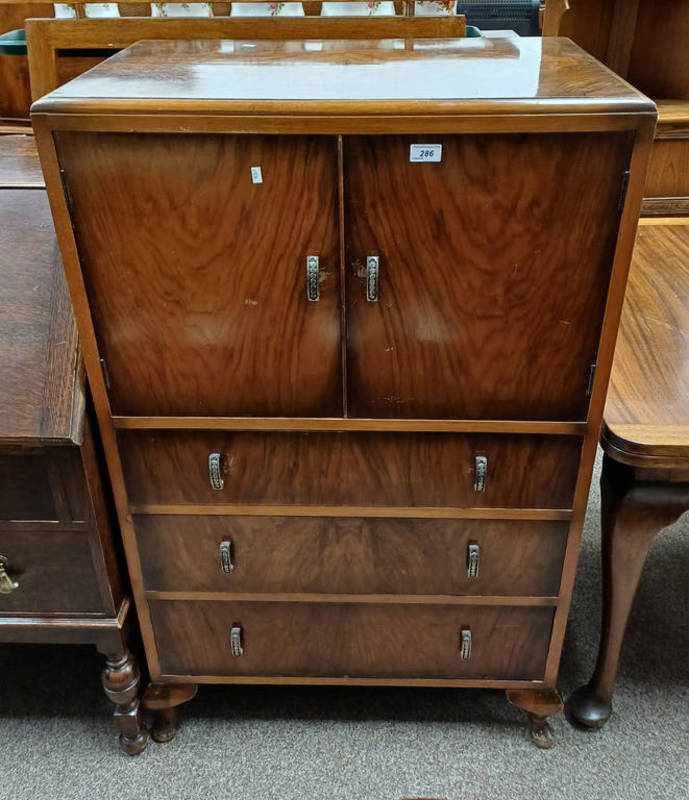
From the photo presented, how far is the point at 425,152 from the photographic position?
772mm

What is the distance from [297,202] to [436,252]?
0.17 m

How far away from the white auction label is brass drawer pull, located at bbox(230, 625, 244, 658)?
0.75 meters

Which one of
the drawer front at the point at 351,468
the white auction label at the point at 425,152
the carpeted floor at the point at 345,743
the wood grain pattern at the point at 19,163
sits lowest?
the carpeted floor at the point at 345,743

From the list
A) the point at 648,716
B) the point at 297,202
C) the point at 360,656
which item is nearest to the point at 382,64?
the point at 297,202

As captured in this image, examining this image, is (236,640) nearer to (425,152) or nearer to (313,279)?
(313,279)

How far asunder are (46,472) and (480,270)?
0.63 metres

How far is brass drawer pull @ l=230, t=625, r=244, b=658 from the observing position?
1135 millimetres

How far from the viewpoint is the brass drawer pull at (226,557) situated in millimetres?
1052

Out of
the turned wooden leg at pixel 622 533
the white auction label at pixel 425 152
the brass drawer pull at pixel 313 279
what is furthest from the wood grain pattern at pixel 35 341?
the turned wooden leg at pixel 622 533

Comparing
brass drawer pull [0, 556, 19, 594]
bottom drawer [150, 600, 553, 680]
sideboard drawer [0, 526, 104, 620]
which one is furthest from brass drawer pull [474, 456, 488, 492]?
brass drawer pull [0, 556, 19, 594]

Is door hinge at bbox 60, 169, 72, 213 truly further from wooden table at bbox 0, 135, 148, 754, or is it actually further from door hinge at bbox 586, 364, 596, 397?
door hinge at bbox 586, 364, 596, 397

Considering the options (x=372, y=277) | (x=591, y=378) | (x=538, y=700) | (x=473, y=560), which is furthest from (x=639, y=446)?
(x=538, y=700)

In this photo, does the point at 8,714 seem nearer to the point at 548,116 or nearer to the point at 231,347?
the point at 231,347

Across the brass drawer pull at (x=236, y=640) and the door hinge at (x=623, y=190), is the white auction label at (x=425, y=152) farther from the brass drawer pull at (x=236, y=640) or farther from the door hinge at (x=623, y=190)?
the brass drawer pull at (x=236, y=640)
